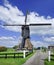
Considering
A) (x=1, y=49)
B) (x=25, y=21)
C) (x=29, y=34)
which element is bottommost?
(x=1, y=49)

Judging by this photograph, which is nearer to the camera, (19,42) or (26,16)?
(19,42)

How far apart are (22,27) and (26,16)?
720 cm

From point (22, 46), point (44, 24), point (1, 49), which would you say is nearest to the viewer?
point (22, 46)

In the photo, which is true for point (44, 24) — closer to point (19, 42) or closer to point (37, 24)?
point (37, 24)

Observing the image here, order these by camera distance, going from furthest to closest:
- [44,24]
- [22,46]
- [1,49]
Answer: [1,49]
[44,24]
[22,46]

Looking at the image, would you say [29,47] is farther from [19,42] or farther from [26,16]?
[26,16]

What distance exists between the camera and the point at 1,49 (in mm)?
89062

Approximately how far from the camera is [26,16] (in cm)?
8150

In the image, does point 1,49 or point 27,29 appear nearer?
point 27,29

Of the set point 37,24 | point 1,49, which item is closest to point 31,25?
point 37,24

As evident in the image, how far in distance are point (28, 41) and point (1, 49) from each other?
734 inches

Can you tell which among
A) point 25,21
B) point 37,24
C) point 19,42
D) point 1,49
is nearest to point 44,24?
point 37,24

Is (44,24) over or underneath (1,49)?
over

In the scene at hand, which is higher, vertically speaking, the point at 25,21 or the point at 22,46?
the point at 25,21
